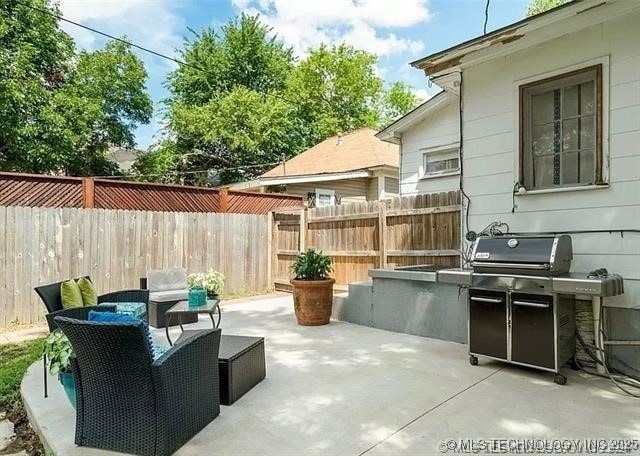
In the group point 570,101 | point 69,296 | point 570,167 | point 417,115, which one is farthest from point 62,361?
point 417,115

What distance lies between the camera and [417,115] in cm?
836

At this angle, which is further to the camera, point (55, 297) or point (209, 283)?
point (209, 283)

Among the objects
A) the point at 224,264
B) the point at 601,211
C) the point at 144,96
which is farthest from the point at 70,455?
the point at 144,96

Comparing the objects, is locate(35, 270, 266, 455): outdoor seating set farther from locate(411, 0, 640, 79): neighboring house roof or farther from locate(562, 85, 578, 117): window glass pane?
locate(562, 85, 578, 117): window glass pane

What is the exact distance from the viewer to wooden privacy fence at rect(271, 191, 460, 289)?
5.55 meters

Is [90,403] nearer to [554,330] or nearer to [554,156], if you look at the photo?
[554,330]

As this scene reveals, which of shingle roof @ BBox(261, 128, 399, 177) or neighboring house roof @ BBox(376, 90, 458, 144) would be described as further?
shingle roof @ BBox(261, 128, 399, 177)

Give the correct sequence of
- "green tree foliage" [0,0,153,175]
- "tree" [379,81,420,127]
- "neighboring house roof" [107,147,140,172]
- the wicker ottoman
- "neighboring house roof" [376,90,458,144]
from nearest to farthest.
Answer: the wicker ottoman
"neighboring house roof" [376,90,458,144]
"green tree foliage" [0,0,153,175]
"neighboring house roof" [107,147,140,172]
"tree" [379,81,420,127]

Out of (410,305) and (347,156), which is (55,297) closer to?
(410,305)

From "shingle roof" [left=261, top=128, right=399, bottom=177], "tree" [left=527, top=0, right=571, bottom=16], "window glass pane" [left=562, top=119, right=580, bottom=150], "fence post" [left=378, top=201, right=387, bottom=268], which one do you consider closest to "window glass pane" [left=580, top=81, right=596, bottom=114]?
"window glass pane" [left=562, top=119, right=580, bottom=150]

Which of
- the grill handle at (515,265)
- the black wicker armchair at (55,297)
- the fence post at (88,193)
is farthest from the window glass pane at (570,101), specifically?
the fence post at (88,193)

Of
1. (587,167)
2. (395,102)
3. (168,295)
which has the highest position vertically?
(395,102)

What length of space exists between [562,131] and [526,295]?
1.73 m

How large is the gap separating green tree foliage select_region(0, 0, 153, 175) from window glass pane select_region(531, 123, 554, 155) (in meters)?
13.2
